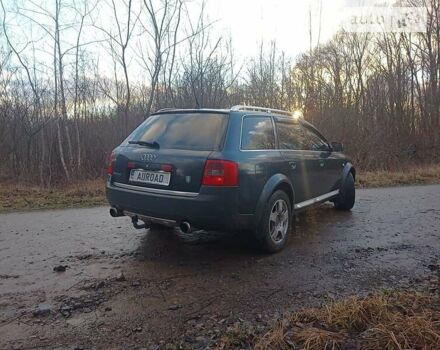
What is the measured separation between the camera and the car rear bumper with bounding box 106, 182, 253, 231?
3963 mm

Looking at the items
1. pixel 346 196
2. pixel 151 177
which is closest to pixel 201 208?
pixel 151 177

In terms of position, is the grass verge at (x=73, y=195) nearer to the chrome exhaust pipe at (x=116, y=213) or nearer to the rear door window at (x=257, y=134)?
the chrome exhaust pipe at (x=116, y=213)

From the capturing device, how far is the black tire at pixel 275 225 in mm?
4415

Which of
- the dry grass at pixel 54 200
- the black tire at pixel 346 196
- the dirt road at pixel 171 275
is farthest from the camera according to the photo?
the dry grass at pixel 54 200

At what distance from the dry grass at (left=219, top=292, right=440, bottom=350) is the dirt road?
307 mm

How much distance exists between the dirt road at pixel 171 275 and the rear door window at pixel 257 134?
1258 mm

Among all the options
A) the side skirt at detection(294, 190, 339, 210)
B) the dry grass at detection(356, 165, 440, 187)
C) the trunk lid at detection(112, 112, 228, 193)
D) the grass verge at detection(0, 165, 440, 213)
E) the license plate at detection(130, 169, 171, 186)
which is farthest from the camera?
the dry grass at detection(356, 165, 440, 187)

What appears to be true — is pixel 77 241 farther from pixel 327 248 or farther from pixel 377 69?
pixel 377 69

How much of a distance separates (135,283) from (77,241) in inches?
72.3

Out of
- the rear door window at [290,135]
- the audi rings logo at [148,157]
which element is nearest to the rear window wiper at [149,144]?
the audi rings logo at [148,157]

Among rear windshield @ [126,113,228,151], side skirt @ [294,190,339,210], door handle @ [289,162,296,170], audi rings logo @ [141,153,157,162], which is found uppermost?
rear windshield @ [126,113,228,151]

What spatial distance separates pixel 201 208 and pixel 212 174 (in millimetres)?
364

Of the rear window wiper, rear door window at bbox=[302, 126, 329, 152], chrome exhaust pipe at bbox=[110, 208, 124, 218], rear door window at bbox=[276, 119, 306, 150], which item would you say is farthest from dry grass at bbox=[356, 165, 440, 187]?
chrome exhaust pipe at bbox=[110, 208, 124, 218]

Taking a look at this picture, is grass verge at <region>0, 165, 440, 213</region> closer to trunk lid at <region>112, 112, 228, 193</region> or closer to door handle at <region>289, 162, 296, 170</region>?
trunk lid at <region>112, 112, 228, 193</region>
